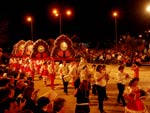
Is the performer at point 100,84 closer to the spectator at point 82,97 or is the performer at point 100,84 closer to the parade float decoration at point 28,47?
the spectator at point 82,97

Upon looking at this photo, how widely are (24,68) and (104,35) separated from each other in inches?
2182

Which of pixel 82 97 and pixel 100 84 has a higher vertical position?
pixel 100 84

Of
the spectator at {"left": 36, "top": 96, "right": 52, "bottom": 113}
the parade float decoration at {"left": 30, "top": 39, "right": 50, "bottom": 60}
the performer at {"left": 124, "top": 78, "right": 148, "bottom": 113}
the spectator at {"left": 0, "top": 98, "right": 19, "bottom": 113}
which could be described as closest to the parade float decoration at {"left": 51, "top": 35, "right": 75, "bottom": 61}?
the parade float decoration at {"left": 30, "top": 39, "right": 50, "bottom": 60}

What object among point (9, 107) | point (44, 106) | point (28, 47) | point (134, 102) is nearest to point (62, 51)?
point (28, 47)

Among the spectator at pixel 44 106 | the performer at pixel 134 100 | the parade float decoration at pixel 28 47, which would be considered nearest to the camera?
the spectator at pixel 44 106

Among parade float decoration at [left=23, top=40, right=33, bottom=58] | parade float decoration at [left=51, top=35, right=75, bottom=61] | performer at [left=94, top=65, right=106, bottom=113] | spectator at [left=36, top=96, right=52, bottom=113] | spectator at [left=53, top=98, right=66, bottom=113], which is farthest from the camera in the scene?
parade float decoration at [left=23, top=40, right=33, bottom=58]

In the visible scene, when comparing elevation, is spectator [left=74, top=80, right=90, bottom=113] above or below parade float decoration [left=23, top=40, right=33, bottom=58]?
below

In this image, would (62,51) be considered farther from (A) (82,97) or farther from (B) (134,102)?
(B) (134,102)

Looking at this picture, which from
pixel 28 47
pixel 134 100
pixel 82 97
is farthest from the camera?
pixel 28 47

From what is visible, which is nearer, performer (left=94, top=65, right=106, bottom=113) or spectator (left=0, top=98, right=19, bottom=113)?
spectator (left=0, top=98, right=19, bottom=113)

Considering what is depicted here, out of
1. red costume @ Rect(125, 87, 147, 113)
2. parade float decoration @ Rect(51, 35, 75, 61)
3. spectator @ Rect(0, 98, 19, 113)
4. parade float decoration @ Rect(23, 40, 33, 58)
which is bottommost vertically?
red costume @ Rect(125, 87, 147, 113)

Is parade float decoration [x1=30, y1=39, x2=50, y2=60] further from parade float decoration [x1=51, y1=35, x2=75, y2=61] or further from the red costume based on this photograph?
the red costume

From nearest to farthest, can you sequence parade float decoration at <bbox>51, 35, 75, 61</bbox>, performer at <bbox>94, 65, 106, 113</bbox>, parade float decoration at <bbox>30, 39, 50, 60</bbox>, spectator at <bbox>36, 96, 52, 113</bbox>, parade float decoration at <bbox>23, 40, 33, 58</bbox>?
spectator at <bbox>36, 96, 52, 113</bbox>, performer at <bbox>94, 65, 106, 113</bbox>, parade float decoration at <bbox>51, 35, 75, 61</bbox>, parade float decoration at <bbox>30, 39, 50, 60</bbox>, parade float decoration at <bbox>23, 40, 33, 58</bbox>

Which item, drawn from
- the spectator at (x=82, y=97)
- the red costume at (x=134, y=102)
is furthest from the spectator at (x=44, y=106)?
the spectator at (x=82, y=97)
